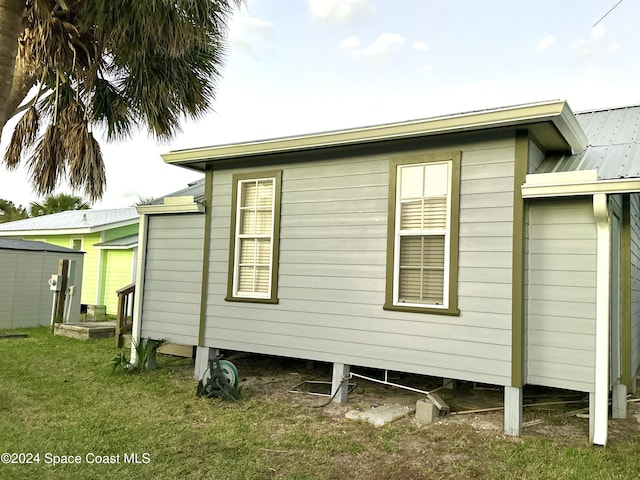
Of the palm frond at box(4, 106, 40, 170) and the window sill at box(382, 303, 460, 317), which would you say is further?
the palm frond at box(4, 106, 40, 170)

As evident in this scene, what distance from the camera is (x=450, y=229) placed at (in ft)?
17.1

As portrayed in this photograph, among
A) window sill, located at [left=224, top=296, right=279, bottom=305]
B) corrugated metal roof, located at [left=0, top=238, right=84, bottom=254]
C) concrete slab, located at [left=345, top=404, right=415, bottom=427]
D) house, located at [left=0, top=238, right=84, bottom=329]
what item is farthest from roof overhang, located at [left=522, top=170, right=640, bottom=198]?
corrugated metal roof, located at [left=0, top=238, right=84, bottom=254]

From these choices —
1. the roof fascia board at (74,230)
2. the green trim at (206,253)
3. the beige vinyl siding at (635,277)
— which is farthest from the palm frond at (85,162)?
the roof fascia board at (74,230)

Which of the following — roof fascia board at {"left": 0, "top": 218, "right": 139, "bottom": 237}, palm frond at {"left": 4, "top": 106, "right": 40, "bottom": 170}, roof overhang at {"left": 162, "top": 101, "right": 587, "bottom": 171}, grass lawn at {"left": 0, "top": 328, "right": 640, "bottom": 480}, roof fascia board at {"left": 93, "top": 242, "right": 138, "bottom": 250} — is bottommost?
grass lawn at {"left": 0, "top": 328, "right": 640, "bottom": 480}

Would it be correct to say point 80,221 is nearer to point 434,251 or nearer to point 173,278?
point 173,278

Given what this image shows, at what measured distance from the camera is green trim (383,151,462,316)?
16.9 feet

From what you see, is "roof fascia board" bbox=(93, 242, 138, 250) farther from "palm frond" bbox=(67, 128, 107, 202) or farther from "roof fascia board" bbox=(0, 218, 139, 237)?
"palm frond" bbox=(67, 128, 107, 202)

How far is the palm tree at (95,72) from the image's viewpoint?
17.2 feet

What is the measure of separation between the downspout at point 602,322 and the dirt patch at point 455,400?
0.30m

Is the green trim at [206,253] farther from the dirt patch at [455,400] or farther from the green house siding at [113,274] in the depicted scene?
the green house siding at [113,274]

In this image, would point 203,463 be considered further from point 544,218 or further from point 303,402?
point 544,218

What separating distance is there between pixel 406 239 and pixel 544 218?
4.70 feet

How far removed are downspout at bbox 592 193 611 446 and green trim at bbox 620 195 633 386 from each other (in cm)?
124

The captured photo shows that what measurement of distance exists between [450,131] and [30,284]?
11.5 meters
